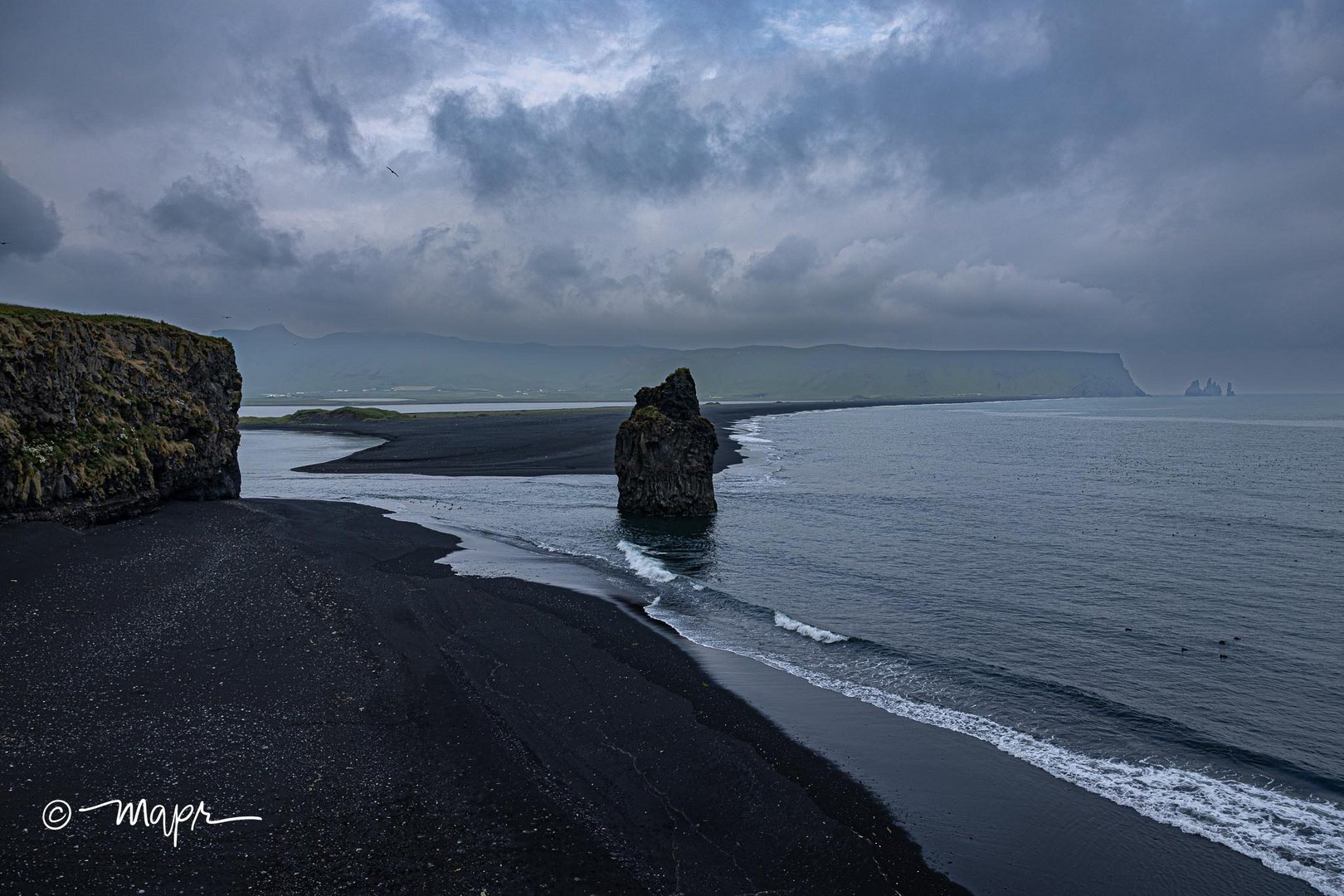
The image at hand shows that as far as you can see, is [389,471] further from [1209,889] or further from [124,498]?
[1209,889]

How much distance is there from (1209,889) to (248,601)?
82.1ft

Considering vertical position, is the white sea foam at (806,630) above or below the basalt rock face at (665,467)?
below

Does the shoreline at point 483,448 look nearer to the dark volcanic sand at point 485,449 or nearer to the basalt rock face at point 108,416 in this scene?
the dark volcanic sand at point 485,449

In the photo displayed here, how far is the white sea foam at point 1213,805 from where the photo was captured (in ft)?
39.5

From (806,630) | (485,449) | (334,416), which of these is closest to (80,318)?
(806,630)

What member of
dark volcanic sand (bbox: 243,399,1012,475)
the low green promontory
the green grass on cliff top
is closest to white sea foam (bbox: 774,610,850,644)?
the green grass on cliff top

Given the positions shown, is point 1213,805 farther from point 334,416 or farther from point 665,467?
point 334,416

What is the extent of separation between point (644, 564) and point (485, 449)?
70235 millimetres

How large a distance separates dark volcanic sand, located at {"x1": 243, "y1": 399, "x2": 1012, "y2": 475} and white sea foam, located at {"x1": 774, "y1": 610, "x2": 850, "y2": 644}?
4938 centimetres

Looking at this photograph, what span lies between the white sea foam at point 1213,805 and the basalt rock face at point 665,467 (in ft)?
102

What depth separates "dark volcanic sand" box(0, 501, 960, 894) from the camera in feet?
34.0

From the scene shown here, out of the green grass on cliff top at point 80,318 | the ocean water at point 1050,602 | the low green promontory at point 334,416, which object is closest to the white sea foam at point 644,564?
the ocean water at point 1050,602

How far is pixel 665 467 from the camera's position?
156 ft

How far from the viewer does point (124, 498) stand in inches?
1441
